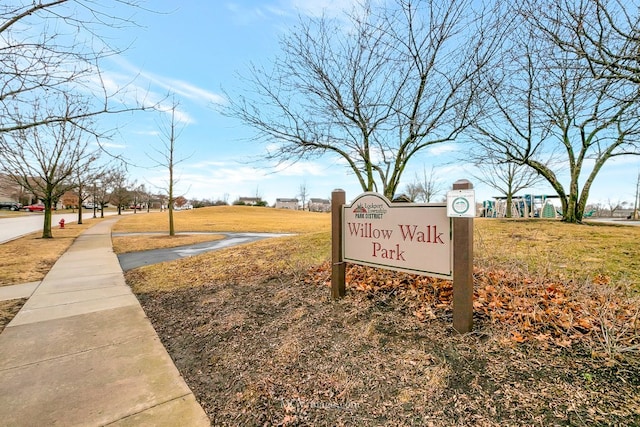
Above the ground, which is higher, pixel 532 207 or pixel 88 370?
pixel 532 207

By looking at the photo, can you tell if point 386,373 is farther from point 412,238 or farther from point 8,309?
point 8,309

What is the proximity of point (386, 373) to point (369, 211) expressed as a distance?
1834 millimetres

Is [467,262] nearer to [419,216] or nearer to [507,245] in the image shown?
[419,216]

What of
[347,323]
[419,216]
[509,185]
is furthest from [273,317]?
[509,185]

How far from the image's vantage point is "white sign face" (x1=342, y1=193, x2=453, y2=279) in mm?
2908

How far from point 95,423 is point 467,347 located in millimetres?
2868

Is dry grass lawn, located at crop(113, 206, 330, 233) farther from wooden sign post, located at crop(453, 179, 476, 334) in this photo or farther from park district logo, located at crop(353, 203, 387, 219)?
wooden sign post, located at crop(453, 179, 476, 334)

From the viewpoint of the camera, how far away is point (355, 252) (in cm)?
377

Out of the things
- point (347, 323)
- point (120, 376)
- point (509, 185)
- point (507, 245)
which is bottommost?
point (120, 376)

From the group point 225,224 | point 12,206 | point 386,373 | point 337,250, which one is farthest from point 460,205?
point 12,206

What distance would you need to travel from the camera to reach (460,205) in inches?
105

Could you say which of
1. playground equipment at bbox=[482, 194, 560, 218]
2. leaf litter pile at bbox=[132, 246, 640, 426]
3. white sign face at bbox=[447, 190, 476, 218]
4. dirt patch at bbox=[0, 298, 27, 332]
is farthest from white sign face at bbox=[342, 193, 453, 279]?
playground equipment at bbox=[482, 194, 560, 218]

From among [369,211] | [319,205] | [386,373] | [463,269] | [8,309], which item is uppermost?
[319,205]

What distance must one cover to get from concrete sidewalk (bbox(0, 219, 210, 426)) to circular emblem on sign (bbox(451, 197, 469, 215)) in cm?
260
